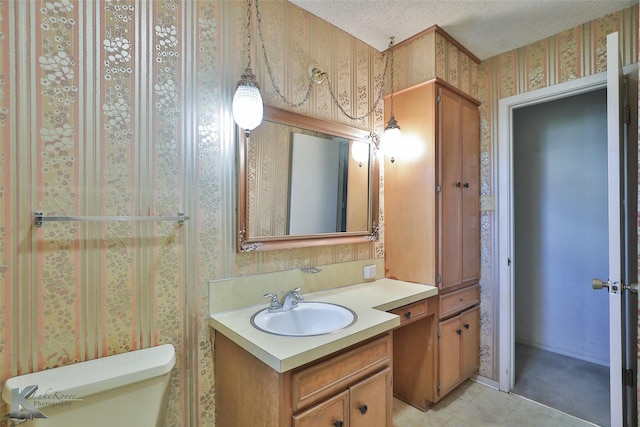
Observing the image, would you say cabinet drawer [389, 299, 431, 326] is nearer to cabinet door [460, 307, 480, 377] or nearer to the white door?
cabinet door [460, 307, 480, 377]

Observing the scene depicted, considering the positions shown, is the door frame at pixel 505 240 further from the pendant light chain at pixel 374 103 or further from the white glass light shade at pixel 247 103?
the white glass light shade at pixel 247 103

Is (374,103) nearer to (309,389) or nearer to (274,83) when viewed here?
(274,83)

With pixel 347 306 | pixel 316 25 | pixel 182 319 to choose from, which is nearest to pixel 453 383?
pixel 347 306

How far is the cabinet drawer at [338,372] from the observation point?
42.3 inches

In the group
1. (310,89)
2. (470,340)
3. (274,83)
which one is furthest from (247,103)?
(470,340)

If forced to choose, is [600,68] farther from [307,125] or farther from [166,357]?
[166,357]

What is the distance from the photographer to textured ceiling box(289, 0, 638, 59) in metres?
1.77

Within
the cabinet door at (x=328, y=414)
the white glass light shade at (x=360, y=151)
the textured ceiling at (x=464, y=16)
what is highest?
the textured ceiling at (x=464, y=16)

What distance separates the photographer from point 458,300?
2.18 m

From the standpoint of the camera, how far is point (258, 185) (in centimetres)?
158

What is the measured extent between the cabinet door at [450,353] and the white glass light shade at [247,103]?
1.75 meters

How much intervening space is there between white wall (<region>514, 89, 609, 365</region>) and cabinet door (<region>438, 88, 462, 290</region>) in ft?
4.86

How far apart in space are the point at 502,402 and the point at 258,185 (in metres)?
2.23

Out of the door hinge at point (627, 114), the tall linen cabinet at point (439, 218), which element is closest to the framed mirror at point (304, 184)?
the tall linen cabinet at point (439, 218)
